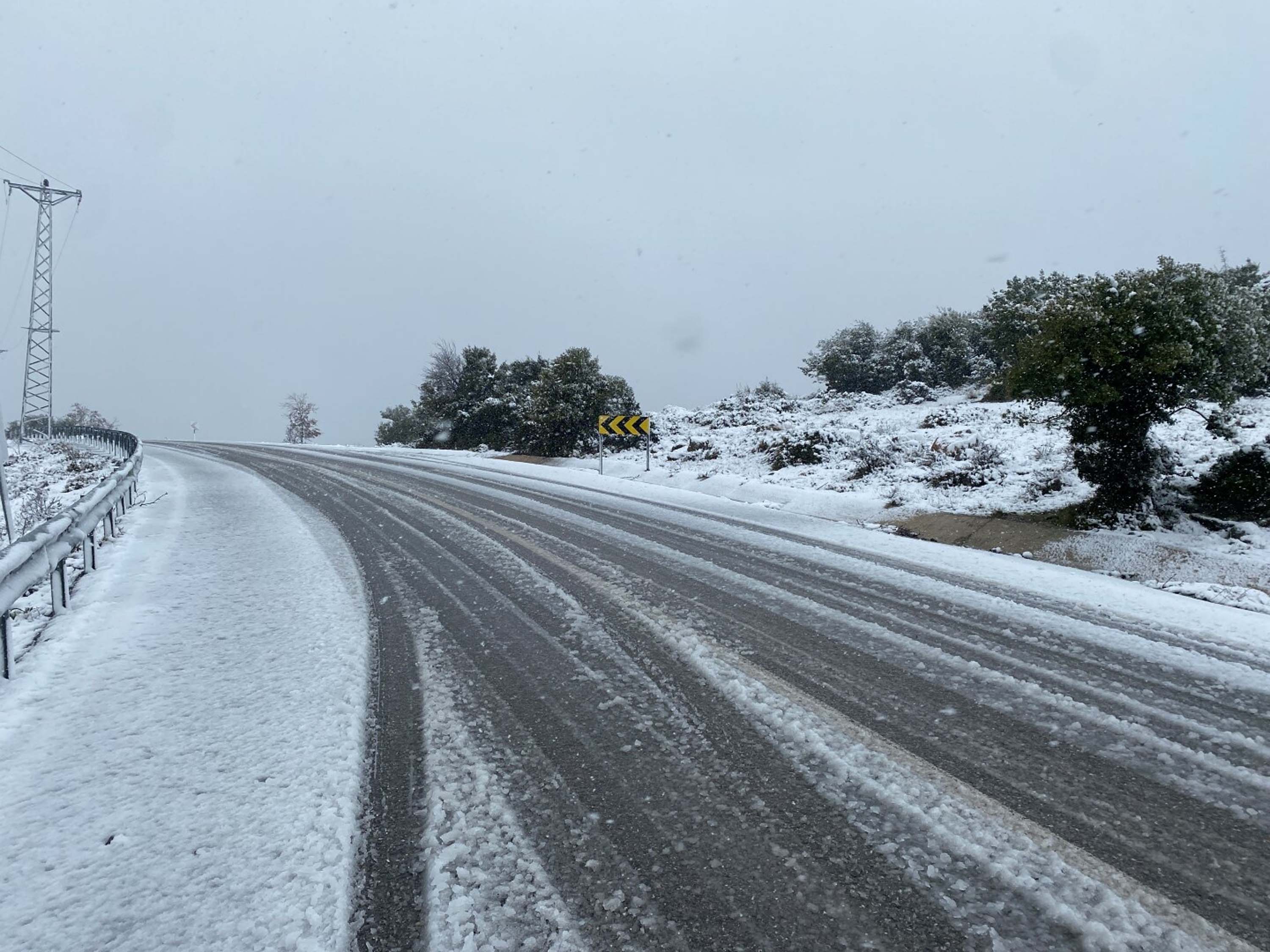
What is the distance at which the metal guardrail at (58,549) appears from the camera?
12.9 ft

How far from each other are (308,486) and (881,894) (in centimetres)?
1401

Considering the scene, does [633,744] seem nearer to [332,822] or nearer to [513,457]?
[332,822]

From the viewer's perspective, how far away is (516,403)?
91.4ft

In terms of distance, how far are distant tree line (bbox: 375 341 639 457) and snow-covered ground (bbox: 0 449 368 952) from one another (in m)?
17.7

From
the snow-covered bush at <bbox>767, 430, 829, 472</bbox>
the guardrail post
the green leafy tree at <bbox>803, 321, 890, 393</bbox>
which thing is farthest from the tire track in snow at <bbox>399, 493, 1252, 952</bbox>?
the green leafy tree at <bbox>803, 321, 890, 393</bbox>

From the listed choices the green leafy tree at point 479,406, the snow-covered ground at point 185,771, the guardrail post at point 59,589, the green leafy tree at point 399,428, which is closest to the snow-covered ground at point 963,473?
the snow-covered ground at point 185,771

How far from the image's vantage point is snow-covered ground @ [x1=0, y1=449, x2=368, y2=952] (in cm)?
208

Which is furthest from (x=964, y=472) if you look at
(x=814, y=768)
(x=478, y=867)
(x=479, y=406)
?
(x=479, y=406)

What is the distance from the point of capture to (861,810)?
2559 millimetres

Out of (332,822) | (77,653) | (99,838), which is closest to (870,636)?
(332,822)

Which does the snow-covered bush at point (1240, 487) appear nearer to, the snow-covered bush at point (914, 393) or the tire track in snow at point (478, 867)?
the tire track in snow at point (478, 867)

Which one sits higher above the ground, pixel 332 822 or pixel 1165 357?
pixel 1165 357

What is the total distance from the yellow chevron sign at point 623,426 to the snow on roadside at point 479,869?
50.5 feet

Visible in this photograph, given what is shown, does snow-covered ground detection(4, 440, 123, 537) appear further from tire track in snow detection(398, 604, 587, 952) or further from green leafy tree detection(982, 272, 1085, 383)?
green leafy tree detection(982, 272, 1085, 383)
